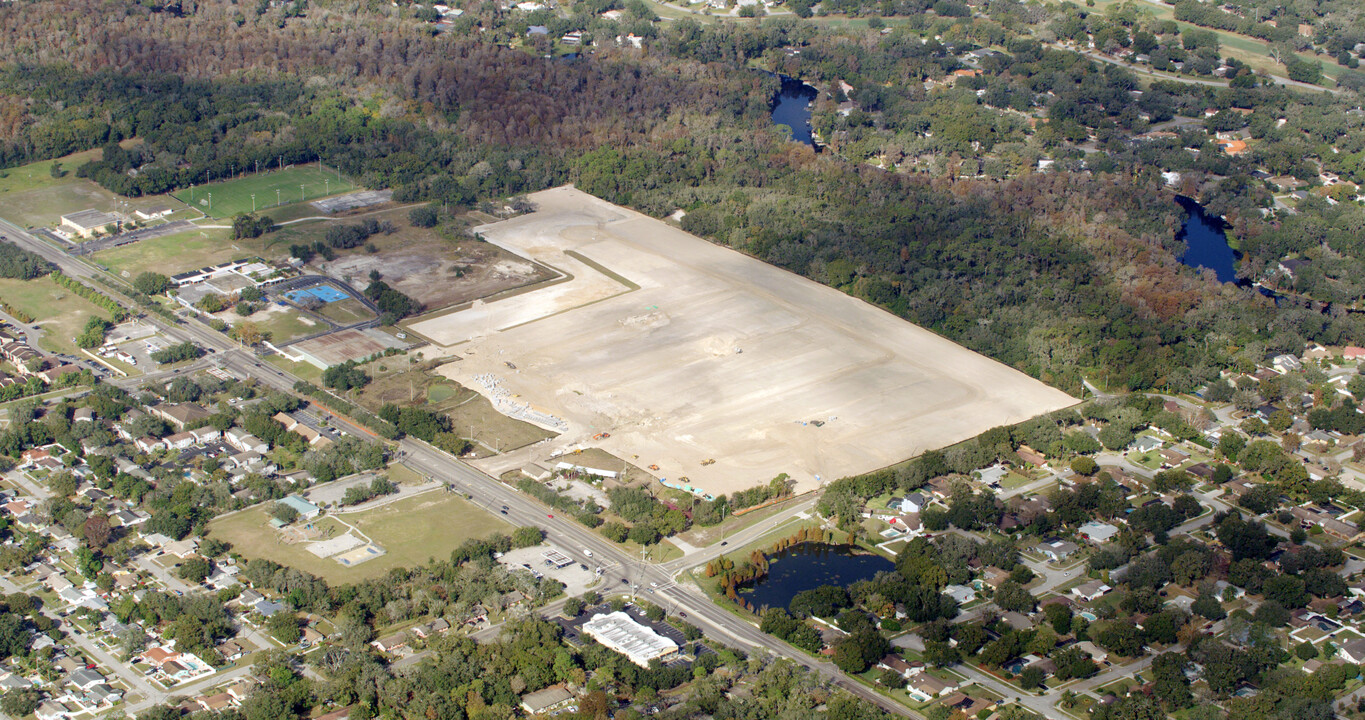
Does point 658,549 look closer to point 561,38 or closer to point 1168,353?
point 1168,353

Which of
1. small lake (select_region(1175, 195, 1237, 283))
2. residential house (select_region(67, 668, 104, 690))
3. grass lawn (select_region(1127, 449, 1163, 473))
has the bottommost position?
residential house (select_region(67, 668, 104, 690))

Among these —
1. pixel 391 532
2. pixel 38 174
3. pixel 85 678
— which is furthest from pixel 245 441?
pixel 38 174

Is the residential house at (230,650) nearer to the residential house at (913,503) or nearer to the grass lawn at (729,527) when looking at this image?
the grass lawn at (729,527)

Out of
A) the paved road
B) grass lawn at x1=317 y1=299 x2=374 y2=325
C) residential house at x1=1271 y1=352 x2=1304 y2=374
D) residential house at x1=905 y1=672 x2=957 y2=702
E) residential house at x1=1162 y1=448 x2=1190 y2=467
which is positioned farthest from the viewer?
grass lawn at x1=317 y1=299 x2=374 y2=325

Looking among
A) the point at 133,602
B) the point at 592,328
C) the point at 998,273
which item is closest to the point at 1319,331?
the point at 998,273

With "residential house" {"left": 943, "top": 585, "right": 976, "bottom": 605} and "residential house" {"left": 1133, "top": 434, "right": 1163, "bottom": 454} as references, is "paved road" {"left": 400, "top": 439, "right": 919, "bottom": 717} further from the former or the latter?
"residential house" {"left": 1133, "top": 434, "right": 1163, "bottom": 454}

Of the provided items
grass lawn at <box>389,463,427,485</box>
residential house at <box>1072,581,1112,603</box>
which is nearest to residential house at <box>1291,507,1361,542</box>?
residential house at <box>1072,581,1112,603</box>

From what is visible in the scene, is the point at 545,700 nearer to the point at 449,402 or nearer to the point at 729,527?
the point at 729,527
